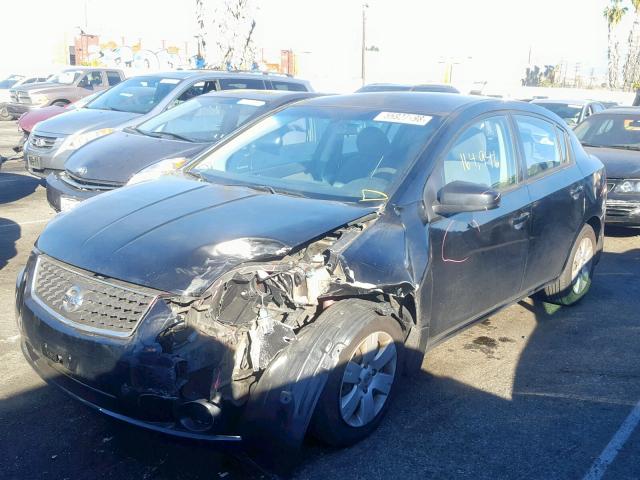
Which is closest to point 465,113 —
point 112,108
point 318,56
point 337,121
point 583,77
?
point 337,121

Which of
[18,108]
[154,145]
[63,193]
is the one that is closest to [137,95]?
[154,145]

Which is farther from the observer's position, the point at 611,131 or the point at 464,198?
the point at 611,131

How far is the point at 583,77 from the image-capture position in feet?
199

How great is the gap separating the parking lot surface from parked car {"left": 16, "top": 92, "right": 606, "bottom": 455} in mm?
268

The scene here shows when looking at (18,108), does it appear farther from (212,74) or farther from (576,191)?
(576,191)

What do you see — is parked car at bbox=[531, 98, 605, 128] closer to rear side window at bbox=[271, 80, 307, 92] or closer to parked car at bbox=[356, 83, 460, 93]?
parked car at bbox=[356, 83, 460, 93]

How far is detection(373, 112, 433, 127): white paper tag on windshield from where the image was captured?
173 inches

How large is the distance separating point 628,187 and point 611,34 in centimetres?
4350

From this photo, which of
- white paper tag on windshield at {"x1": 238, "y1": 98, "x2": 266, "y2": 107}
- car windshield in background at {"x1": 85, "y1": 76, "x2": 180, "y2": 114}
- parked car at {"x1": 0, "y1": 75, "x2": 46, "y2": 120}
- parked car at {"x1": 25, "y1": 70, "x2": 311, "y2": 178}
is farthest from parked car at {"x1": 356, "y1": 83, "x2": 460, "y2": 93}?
parked car at {"x1": 0, "y1": 75, "x2": 46, "y2": 120}

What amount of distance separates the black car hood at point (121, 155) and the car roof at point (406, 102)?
2836mm

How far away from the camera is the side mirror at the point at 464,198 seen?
3891 millimetres

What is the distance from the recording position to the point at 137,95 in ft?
33.7

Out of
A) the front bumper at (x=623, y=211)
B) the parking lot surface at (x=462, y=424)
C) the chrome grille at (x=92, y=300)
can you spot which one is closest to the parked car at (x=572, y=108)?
the front bumper at (x=623, y=211)

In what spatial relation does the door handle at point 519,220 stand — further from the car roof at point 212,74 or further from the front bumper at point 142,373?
the car roof at point 212,74
